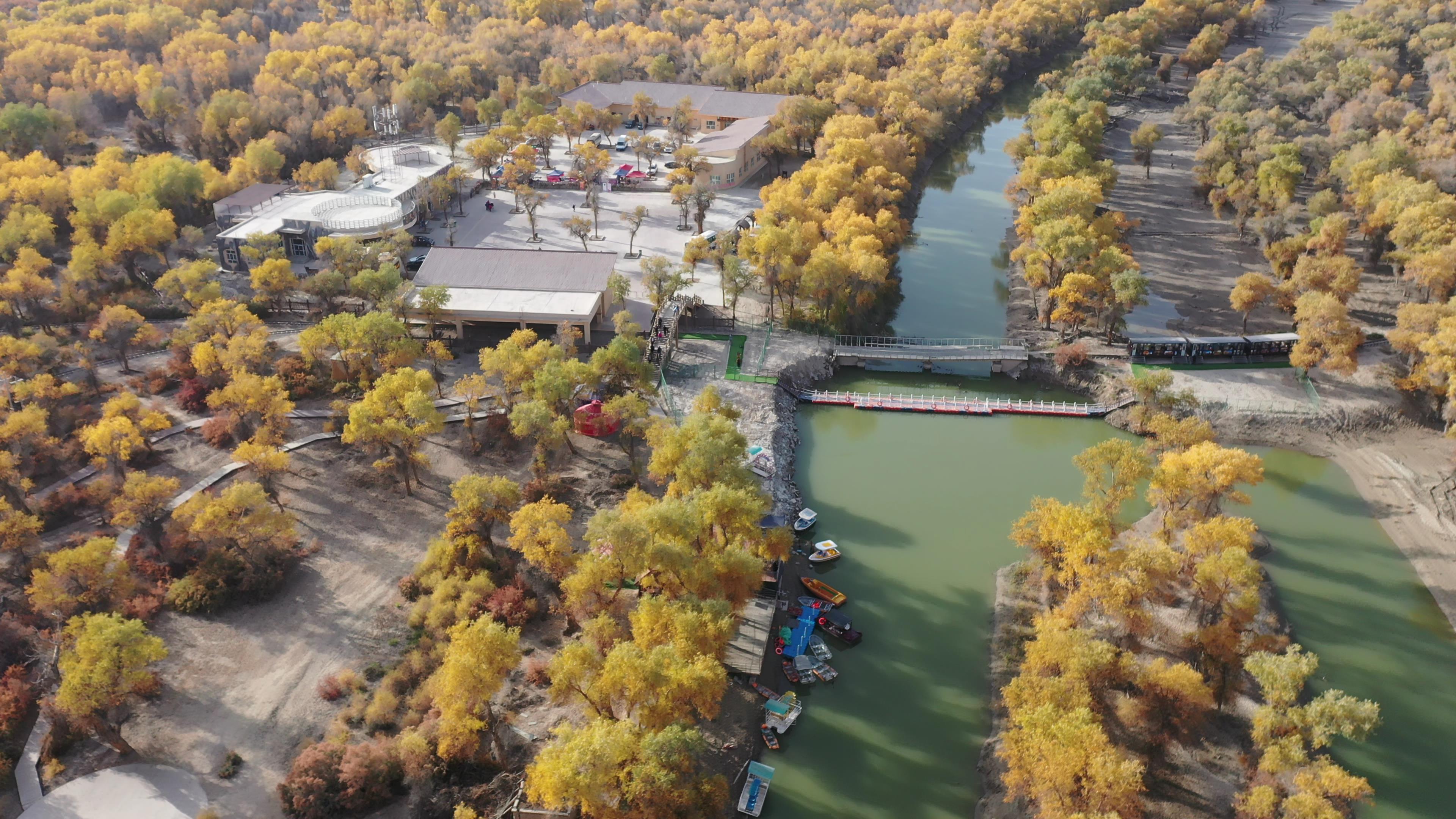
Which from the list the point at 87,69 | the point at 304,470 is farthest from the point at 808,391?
the point at 87,69

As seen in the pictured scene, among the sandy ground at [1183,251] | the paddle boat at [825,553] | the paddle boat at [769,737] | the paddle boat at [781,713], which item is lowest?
the paddle boat at [769,737]

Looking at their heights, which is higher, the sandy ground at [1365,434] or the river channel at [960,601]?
the sandy ground at [1365,434]

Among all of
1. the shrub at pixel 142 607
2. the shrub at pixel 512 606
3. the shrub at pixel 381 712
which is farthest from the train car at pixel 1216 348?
the shrub at pixel 142 607

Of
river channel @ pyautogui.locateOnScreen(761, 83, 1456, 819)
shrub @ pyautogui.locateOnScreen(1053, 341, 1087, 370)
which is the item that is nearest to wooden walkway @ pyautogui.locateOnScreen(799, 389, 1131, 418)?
river channel @ pyautogui.locateOnScreen(761, 83, 1456, 819)

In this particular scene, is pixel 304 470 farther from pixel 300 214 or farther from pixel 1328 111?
pixel 1328 111

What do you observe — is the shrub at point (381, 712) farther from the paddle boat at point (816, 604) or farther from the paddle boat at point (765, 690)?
the paddle boat at point (816, 604)
